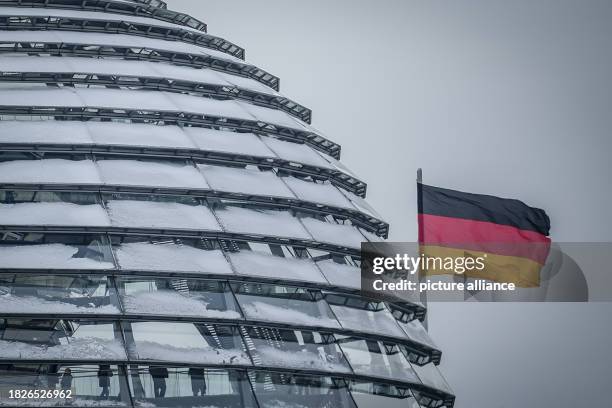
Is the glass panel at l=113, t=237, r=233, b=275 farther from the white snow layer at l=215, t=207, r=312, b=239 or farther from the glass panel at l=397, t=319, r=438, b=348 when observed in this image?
the glass panel at l=397, t=319, r=438, b=348

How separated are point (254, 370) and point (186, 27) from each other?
17.4m

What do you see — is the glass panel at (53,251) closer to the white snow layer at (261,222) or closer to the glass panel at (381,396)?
the white snow layer at (261,222)

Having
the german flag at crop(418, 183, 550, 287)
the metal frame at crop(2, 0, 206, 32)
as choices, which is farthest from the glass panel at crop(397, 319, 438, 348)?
the metal frame at crop(2, 0, 206, 32)

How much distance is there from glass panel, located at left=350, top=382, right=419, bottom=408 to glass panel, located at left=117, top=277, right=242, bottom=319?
342cm

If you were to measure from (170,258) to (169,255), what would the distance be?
0.15 m

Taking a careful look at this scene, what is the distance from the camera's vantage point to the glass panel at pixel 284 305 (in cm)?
3347

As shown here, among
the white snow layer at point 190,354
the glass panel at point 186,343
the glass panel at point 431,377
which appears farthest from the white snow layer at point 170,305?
the glass panel at point 431,377

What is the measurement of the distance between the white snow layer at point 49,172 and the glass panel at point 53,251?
1.63 metres

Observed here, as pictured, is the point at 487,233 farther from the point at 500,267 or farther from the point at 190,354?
the point at 190,354

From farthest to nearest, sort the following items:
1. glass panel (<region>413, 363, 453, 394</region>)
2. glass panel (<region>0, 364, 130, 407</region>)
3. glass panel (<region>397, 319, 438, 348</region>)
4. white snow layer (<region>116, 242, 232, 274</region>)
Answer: glass panel (<region>397, 319, 438, 348</region>), glass panel (<region>413, 363, 453, 394</region>), white snow layer (<region>116, 242, 232, 274</region>), glass panel (<region>0, 364, 130, 407</region>)

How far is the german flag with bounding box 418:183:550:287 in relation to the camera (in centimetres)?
4247

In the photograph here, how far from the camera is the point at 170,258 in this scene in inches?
1320

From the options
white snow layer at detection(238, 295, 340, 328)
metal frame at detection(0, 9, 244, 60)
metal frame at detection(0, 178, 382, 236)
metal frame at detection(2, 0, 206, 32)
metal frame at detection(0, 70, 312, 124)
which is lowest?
white snow layer at detection(238, 295, 340, 328)

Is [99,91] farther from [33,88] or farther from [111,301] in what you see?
[111,301]
